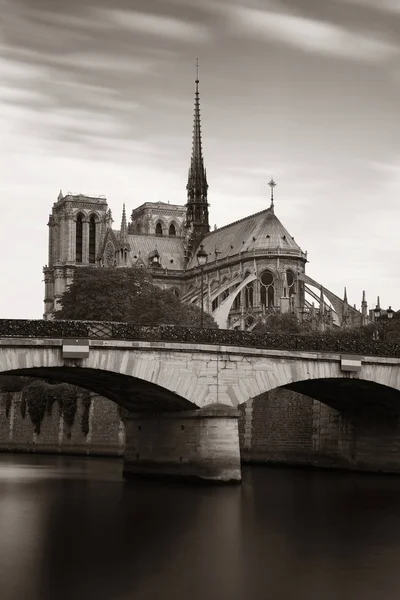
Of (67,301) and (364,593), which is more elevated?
(67,301)

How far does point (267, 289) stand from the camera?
136m

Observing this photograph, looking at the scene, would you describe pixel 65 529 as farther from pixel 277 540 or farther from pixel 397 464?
pixel 397 464

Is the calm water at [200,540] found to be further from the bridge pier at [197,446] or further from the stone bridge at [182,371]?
the stone bridge at [182,371]

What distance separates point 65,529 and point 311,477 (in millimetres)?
20290

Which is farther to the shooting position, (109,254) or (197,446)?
(109,254)

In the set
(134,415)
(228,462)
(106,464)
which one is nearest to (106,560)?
(228,462)

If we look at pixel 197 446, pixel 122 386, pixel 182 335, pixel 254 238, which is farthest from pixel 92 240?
pixel 197 446

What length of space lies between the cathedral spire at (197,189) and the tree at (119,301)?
72.9 meters

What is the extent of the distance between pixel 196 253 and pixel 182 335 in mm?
84682

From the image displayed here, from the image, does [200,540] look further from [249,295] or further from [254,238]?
[254,238]

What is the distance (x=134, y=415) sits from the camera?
4931 cm

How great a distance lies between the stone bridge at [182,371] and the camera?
41.9m

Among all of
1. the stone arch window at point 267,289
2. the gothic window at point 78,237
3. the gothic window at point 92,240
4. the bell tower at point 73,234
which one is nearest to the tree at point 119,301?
the stone arch window at point 267,289

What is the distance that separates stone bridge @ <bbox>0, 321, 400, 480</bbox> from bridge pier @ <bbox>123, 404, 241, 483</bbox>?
0.04m
